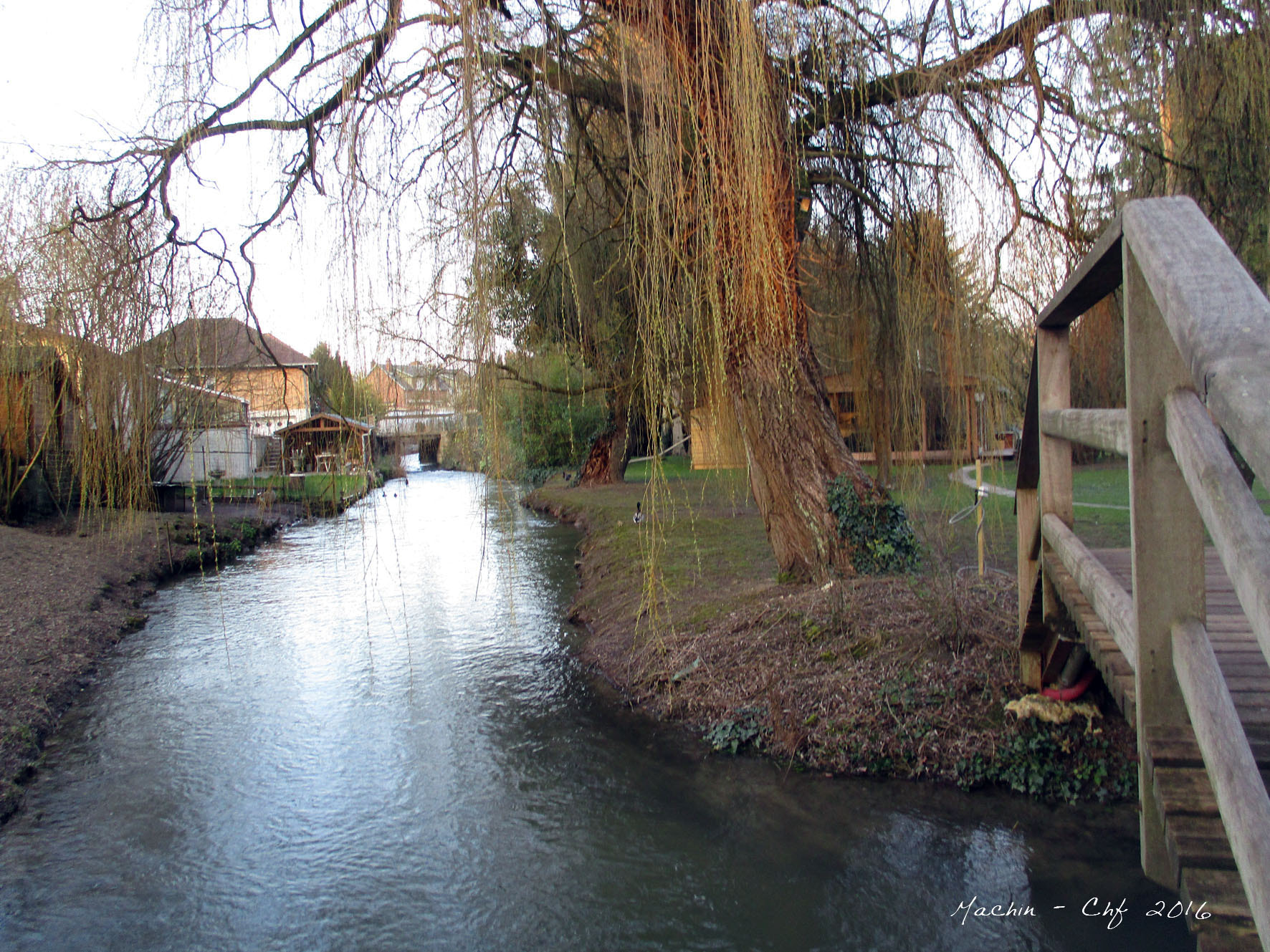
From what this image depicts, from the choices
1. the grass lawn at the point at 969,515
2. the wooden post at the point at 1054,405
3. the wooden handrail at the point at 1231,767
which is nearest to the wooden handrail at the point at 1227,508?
the wooden handrail at the point at 1231,767

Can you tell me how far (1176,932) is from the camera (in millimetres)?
3305

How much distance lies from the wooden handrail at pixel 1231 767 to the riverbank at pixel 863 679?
235 centimetres

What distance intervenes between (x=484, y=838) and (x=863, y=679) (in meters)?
2.30

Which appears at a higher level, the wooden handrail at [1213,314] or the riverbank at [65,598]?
the wooden handrail at [1213,314]

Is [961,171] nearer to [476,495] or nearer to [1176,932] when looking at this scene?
[476,495]

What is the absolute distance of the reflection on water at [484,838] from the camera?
357 centimetres

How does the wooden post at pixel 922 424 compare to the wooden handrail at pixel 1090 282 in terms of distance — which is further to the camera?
the wooden post at pixel 922 424

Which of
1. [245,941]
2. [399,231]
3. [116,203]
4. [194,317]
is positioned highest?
[116,203]

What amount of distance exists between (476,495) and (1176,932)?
3.39 m

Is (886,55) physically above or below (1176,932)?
above

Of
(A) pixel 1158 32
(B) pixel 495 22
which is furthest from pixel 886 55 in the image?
(B) pixel 495 22

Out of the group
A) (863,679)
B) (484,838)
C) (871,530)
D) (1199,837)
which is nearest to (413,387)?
(484,838)

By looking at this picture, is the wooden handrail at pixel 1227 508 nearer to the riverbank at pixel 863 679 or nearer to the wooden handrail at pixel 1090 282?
the wooden handrail at pixel 1090 282

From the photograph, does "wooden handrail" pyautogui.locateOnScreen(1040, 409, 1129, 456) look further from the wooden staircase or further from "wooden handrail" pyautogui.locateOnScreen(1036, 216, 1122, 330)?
the wooden staircase
